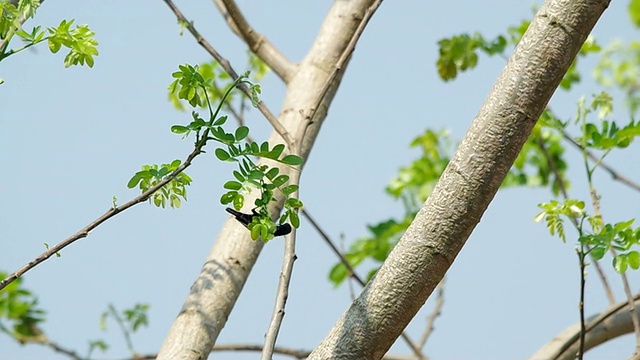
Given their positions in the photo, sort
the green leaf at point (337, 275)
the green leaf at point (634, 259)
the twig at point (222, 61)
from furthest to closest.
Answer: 1. the green leaf at point (337, 275)
2. the twig at point (222, 61)
3. the green leaf at point (634, 259)

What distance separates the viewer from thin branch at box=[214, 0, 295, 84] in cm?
140

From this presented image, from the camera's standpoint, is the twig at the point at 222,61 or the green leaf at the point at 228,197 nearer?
the green leaf at the point at 228,197

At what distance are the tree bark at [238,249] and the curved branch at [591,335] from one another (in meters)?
0.47

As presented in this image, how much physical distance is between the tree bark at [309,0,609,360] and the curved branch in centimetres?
66

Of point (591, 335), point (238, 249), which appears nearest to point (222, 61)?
point (238, 249)

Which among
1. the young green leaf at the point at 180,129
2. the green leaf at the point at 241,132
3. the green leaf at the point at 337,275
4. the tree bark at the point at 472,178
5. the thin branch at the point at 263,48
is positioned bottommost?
→ the tree bark at the point at 472,178

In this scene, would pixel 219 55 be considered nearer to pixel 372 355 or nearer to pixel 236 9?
pixel 236 9

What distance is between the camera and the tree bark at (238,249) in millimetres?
1039

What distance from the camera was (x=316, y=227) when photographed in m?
1.33

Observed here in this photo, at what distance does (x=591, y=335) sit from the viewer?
1372 mm

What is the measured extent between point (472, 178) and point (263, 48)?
0.80m

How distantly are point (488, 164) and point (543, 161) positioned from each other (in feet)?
4.97

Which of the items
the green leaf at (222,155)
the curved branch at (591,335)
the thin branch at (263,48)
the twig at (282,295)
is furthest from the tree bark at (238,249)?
the curved branch at (591,335)

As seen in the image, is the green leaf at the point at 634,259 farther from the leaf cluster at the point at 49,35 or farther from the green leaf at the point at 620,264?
the leaf cluster at the point at 49,35
